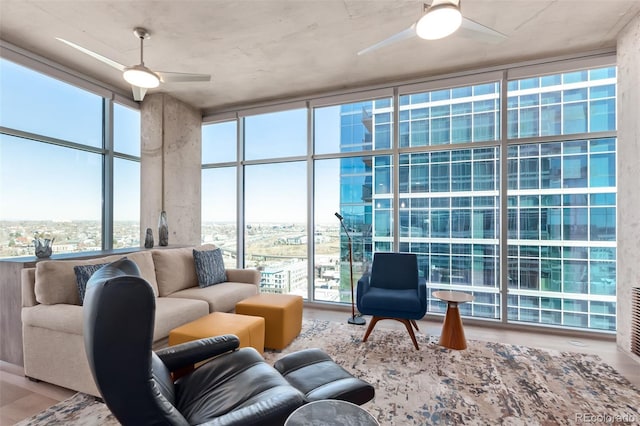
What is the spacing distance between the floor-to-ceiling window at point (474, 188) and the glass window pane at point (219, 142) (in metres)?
0.77

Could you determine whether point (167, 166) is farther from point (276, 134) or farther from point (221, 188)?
point (276, 134)

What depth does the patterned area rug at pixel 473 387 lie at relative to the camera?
1.91 metres

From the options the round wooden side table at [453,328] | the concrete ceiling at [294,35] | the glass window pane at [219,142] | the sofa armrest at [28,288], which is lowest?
the round wooden side table at [453,328]

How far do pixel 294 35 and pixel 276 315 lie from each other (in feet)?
9.28

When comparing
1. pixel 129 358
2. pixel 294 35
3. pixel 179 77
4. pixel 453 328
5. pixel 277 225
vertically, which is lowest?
pixel 453 328

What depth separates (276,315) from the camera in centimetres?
285

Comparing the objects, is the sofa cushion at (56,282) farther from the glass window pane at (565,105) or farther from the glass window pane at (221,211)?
the glass window pane at (565,105)

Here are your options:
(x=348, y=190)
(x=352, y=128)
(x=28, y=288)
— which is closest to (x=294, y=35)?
(x=352, y=128)

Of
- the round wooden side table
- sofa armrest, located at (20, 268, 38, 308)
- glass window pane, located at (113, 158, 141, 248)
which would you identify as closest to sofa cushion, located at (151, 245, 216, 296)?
sofa armrest, located at (20, 268, 38, 308)

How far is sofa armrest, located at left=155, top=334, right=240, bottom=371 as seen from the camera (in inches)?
60.4

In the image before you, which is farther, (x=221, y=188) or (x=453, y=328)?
(x=221, y=188)

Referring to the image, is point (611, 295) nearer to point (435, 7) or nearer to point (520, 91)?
point (520, 91)

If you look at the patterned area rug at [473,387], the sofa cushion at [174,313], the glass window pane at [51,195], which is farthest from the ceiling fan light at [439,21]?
the glass window pane at [51,195]

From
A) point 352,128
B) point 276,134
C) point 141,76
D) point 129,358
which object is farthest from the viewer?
point 276,134
